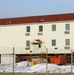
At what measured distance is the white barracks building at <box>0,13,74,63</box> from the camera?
165ft

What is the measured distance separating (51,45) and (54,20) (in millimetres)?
4222

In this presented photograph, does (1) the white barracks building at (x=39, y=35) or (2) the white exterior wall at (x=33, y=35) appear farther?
(2) the white exterior wall at (x=33, y=35)

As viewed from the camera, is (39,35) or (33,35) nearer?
(39,35)

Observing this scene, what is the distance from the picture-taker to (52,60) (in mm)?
43781

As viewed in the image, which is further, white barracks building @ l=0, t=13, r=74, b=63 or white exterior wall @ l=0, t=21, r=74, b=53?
white exterior wall @ l=0, t=21, r=74, b=53

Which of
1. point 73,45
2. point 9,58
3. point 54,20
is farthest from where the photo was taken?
point 54,20

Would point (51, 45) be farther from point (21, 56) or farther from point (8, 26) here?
point (8, 26)

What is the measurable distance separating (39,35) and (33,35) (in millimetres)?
1152

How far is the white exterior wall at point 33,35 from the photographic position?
5075 cm

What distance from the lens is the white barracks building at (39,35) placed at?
165 ft

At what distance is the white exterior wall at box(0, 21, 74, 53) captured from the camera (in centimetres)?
5075

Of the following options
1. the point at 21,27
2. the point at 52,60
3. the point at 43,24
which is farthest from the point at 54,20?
the point at 52,60

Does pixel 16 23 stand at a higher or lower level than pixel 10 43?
higher

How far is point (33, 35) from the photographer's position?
53531 mm
